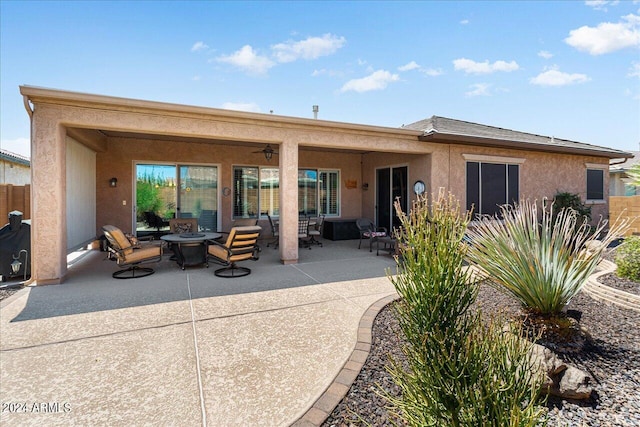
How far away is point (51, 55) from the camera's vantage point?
7754mm

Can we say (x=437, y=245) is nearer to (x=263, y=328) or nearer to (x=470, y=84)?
(x=263, y=328)

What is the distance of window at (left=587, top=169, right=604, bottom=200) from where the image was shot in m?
12.6

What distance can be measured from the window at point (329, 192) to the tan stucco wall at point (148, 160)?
625mm

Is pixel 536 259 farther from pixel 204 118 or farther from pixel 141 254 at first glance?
pixel 141 254

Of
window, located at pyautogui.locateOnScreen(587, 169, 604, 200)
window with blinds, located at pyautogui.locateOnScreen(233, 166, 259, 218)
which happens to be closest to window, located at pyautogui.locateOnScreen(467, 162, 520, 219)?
window, located at pyautogui.locateOnScreen(587, 169, 604, 200)

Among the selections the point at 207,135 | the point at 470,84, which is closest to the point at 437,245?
the point at 207,135

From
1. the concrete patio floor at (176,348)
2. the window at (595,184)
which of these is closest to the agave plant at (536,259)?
the concrete patio floor at (176,348)

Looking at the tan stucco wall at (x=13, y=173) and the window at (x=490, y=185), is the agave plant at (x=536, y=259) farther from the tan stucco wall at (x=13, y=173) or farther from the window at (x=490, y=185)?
the tan stucco wall at (x=13, y=173)

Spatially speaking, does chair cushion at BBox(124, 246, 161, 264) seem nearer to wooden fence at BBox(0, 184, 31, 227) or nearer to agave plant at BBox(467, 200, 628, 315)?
wooden fence at BBox(0, 184, 31, 227)

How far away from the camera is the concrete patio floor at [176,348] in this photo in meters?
2.55

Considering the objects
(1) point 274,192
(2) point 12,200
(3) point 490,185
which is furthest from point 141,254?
(3) point 490,185

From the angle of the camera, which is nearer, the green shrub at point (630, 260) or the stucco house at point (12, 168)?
the green shrub at point (630, 260)

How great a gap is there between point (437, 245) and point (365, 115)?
1335cm

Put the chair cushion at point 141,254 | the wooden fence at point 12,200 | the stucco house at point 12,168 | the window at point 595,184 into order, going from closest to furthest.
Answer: the chair cushion at point 141,254 → the wooden fence at point 12,200 → the window at point 595,184 → the stucco house at point 12,168
